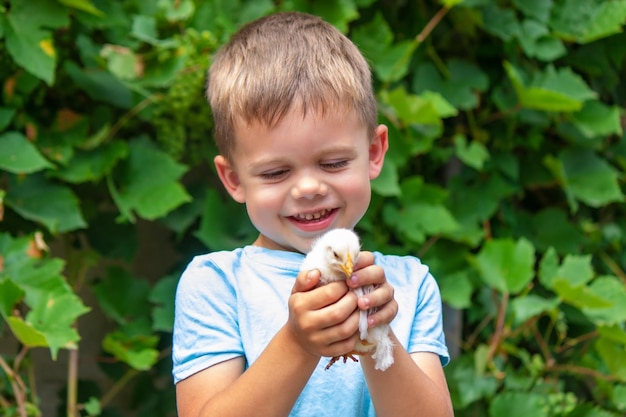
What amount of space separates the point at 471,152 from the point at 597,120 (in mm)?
356

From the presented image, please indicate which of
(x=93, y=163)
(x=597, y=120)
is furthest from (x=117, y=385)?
(x=597, y=120)

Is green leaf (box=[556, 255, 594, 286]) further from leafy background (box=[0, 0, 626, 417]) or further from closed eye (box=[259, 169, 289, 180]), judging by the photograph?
closed eye (box=[259, 169, 289, 180])

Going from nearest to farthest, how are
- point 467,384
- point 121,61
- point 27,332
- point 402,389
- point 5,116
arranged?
point 402,389
point 27,332
point 5,116
point 121,61
point 467,384

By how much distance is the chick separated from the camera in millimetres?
787

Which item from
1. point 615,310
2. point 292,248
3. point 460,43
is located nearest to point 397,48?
point 460,43

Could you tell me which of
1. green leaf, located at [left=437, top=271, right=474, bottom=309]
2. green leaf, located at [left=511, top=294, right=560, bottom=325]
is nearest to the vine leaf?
green leaf, located at [left=437, top=271, right=474, bottom=309]

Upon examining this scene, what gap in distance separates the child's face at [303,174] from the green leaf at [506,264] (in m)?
0.99

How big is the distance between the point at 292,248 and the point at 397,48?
0.99 m

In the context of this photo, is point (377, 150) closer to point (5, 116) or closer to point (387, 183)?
point (387, 183)

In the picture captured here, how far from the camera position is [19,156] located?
5.30ft

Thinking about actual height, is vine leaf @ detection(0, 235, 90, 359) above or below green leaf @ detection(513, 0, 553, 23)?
below

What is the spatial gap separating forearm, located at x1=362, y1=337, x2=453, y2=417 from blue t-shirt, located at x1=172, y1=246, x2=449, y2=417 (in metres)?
0.07

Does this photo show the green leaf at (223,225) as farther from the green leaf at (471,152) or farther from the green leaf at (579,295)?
the green leaf at (579,295)

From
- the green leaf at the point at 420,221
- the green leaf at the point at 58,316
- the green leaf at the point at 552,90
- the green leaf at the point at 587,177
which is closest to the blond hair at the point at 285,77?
the green leaf at the point at 58,316
